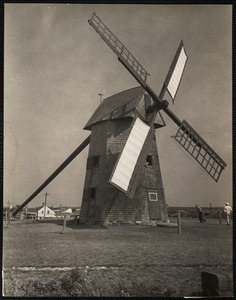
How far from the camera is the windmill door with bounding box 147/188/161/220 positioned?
12659 millimetres

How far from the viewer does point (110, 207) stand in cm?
1228

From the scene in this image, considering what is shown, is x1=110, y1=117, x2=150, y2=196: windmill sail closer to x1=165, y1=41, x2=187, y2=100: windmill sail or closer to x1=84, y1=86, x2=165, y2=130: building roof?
x1=84, y1=86, x2=165, y2=130: building roof

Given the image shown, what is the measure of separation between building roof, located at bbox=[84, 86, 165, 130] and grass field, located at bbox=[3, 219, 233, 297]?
5581 millimetres

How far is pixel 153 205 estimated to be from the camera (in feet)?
42.1

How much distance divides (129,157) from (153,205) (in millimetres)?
3721

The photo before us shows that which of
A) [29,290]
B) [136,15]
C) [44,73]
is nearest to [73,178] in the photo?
[44,73]

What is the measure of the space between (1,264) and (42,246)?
129 cm

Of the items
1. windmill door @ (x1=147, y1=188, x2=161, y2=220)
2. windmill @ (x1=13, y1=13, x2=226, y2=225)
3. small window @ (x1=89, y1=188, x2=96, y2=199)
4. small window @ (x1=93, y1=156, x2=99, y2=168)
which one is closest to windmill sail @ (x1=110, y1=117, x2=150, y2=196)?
windmill @ (x1=13, y1=13, x2=226, y2=225)

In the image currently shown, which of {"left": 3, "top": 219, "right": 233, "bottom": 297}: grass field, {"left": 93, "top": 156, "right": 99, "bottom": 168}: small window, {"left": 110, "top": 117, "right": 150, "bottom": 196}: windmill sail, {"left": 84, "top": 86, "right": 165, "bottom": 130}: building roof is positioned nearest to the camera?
{"left": 3, "top": 219, "right": 233, "bottom": 297}: grass field

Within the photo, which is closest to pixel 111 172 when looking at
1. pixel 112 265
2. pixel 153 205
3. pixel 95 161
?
pixel 95 161

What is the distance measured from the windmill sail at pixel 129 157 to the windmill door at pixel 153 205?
10.6 ft

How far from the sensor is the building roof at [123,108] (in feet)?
41.4

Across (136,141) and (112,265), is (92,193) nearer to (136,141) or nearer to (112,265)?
(136,141)

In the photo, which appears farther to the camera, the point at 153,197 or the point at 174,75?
the point at 153,197
